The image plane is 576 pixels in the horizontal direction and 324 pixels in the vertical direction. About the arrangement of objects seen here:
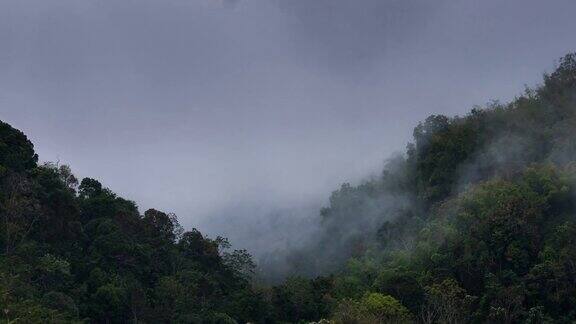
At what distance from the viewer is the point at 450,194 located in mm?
54438

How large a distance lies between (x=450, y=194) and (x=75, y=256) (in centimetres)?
2688

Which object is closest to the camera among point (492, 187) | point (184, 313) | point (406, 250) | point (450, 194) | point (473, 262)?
point (184, 313)

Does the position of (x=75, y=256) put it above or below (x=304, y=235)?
below

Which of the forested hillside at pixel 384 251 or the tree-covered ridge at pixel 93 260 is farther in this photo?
the forested hillside at pixel 384 251

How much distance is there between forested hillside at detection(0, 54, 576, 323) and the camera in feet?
126

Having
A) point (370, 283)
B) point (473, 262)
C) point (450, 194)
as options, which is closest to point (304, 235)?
point (450, 194)

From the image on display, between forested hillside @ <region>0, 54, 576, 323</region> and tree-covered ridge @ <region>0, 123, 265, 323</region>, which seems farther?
forested hillside @ <region>0, 54, 576, 323</region>

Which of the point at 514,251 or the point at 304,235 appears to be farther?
the point at 304,235

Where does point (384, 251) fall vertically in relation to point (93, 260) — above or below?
above

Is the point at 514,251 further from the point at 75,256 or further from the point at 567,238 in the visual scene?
the point at 75,256

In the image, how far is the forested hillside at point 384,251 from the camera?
38312 mm

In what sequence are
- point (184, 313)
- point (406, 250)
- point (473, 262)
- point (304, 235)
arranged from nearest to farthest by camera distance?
point (184, 313) < point (473, 262) < point (406, 250) < point (304, 235)

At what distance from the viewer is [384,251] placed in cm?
5319

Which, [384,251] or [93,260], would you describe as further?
[384,251]
